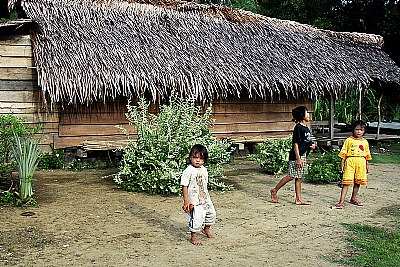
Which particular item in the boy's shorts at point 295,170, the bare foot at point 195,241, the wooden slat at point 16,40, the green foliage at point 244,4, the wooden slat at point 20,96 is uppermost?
the green foliage at point 244,4

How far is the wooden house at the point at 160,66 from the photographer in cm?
1029

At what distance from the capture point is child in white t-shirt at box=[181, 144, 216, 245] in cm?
531

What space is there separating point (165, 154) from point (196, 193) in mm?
2784

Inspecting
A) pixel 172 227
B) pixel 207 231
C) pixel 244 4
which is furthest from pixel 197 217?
pixel 244 4

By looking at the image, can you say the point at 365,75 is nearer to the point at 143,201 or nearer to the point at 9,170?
the point at 143,201

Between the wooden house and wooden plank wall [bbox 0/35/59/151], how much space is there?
19mm

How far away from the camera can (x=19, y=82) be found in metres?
10.3

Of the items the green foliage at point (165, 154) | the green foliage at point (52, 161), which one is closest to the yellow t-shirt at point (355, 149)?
the green foliage at point (165, 154)

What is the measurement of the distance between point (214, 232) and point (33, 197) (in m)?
3.15

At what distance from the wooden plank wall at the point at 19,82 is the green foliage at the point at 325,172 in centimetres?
536

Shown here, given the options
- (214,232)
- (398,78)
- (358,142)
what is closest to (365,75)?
(398,78)

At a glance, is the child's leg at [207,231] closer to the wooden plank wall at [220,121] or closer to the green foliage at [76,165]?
the green foliage at [76,165]

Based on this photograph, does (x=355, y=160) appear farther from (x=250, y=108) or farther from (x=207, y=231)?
→ (x=250, y=108)

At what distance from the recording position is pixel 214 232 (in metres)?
5.80
